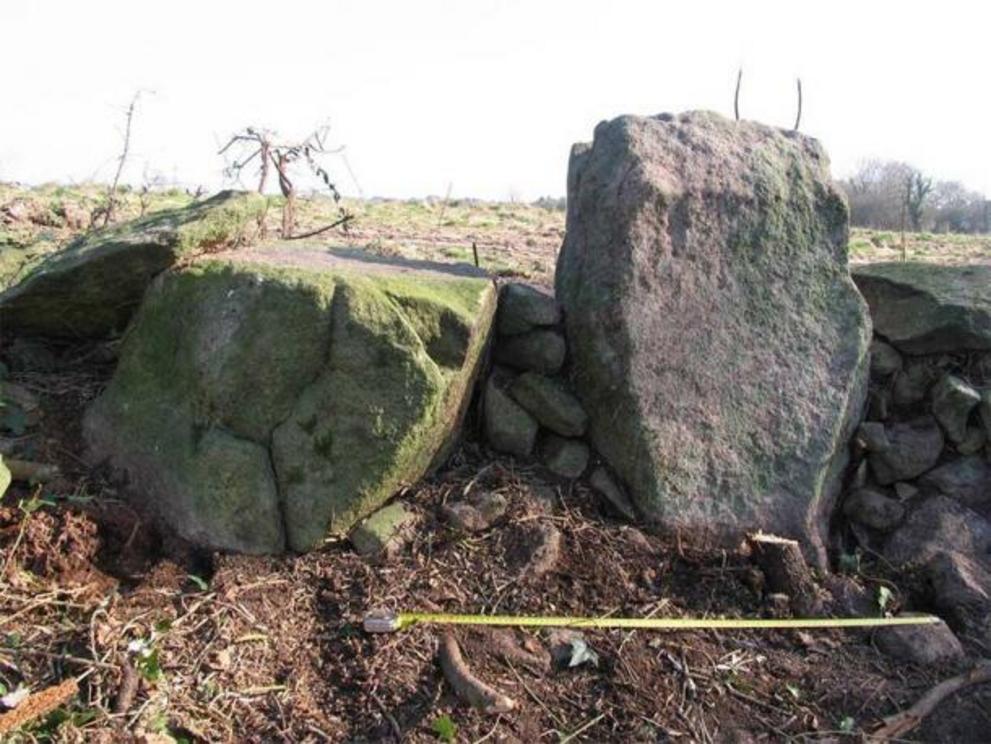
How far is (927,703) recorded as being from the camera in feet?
10.6

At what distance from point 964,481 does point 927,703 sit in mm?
1330

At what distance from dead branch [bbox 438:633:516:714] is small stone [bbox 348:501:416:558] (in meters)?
0.46

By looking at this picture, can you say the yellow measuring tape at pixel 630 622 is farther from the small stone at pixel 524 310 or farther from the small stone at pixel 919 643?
the small stone at pixel 524 310

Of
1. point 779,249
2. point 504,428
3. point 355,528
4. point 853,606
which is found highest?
point 779,249

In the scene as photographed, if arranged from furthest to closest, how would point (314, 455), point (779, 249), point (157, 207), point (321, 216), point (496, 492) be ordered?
point (157, 207) → point (321, 216) → point (779, 249) → point (496, 492) → point (314, 455)

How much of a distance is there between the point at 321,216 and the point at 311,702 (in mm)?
7117

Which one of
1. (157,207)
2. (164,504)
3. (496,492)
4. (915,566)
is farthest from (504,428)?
(157,207)

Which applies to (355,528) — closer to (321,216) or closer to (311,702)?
(311,702)

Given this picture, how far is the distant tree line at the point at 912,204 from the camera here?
18734 mm

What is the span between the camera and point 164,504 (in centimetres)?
347

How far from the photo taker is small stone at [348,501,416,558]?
135 inches

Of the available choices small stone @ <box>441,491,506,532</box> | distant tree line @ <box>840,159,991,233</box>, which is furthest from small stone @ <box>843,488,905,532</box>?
distant tree line @ <box>840,159,991,233</box>

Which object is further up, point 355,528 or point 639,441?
point 639,441

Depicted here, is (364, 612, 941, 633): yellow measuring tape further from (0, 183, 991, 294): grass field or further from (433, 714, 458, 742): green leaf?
(0, 183, 991, 294): grass field
